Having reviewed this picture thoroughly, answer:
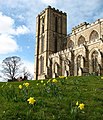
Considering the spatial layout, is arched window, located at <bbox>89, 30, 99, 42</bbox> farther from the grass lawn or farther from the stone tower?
the grass lawn

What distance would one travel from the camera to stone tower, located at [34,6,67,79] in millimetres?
57094

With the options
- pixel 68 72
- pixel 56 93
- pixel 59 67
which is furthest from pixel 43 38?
pixel 56 93

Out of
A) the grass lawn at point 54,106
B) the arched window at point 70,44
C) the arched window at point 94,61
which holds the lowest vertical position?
the grass lawn at point 54,106

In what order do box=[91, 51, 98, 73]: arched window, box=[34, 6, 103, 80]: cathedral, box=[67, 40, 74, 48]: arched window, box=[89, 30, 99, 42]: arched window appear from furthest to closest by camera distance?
box=[67, 40, 74, 48]: arched window
box=[89, 30, 99, 42]: arched window
box=[34, 6, 103, 80]: cathedral
box=[91, 51, 98, 73]: arched window

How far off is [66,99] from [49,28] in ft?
165

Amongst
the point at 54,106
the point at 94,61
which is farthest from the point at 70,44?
the point at 54,106

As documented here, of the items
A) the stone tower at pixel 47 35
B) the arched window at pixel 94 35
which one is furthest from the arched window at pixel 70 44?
the arched window at pixel 94 35

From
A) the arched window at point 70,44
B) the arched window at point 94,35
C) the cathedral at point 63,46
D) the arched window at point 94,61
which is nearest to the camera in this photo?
the arched window at point 94,61

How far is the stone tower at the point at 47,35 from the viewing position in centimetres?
5709

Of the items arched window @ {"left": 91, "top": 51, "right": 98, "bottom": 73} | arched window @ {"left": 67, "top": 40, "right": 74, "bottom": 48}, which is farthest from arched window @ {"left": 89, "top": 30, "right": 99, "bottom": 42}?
arched window @ {"left": 91, "top": 51, "right": 98, "bottom": 73}

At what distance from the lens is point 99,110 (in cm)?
799

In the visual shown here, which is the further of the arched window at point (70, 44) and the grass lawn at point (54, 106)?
the arched window at point (70, 44)

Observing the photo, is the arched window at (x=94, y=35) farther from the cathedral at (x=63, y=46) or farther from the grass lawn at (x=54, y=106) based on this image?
A: the grass lawn at (x=54, y=106)

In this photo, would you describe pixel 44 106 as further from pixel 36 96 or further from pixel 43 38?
pixel 43 38
